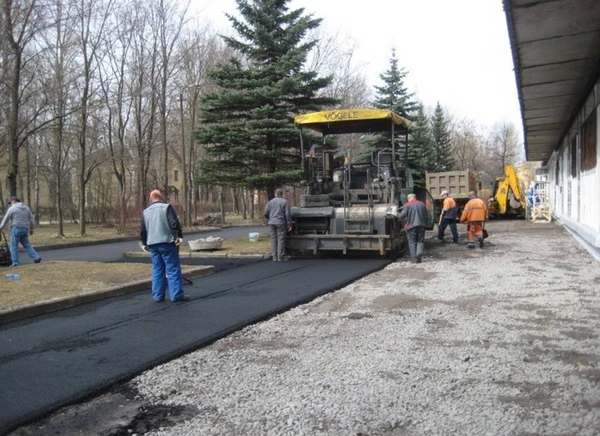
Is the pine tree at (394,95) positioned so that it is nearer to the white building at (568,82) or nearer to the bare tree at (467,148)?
the white building at (568,82)

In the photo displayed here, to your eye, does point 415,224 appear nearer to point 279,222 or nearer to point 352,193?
point 352,193

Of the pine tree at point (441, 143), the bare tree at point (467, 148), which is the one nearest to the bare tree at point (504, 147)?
the bare tree at point (467, 148)

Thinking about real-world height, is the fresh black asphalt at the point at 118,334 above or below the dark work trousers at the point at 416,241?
below

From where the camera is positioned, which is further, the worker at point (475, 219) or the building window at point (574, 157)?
the building window at point (574, 157)

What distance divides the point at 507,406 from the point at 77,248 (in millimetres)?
18164

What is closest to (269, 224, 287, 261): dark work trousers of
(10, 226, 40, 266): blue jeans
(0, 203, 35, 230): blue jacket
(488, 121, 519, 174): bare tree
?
(10, 226, 40, 266): blue jeans

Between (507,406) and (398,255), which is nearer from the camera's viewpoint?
(507,406)

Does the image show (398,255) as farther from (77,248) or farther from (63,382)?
(77,248)

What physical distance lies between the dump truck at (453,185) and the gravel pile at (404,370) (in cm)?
1909

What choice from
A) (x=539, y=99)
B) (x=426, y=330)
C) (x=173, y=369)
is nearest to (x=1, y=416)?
(x=173, y=369)

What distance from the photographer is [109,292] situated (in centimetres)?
887

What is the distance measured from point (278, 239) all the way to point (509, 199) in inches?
896

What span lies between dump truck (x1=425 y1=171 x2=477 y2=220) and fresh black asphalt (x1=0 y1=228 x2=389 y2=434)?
1819 cm

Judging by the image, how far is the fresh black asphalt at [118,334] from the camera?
4.55 m
